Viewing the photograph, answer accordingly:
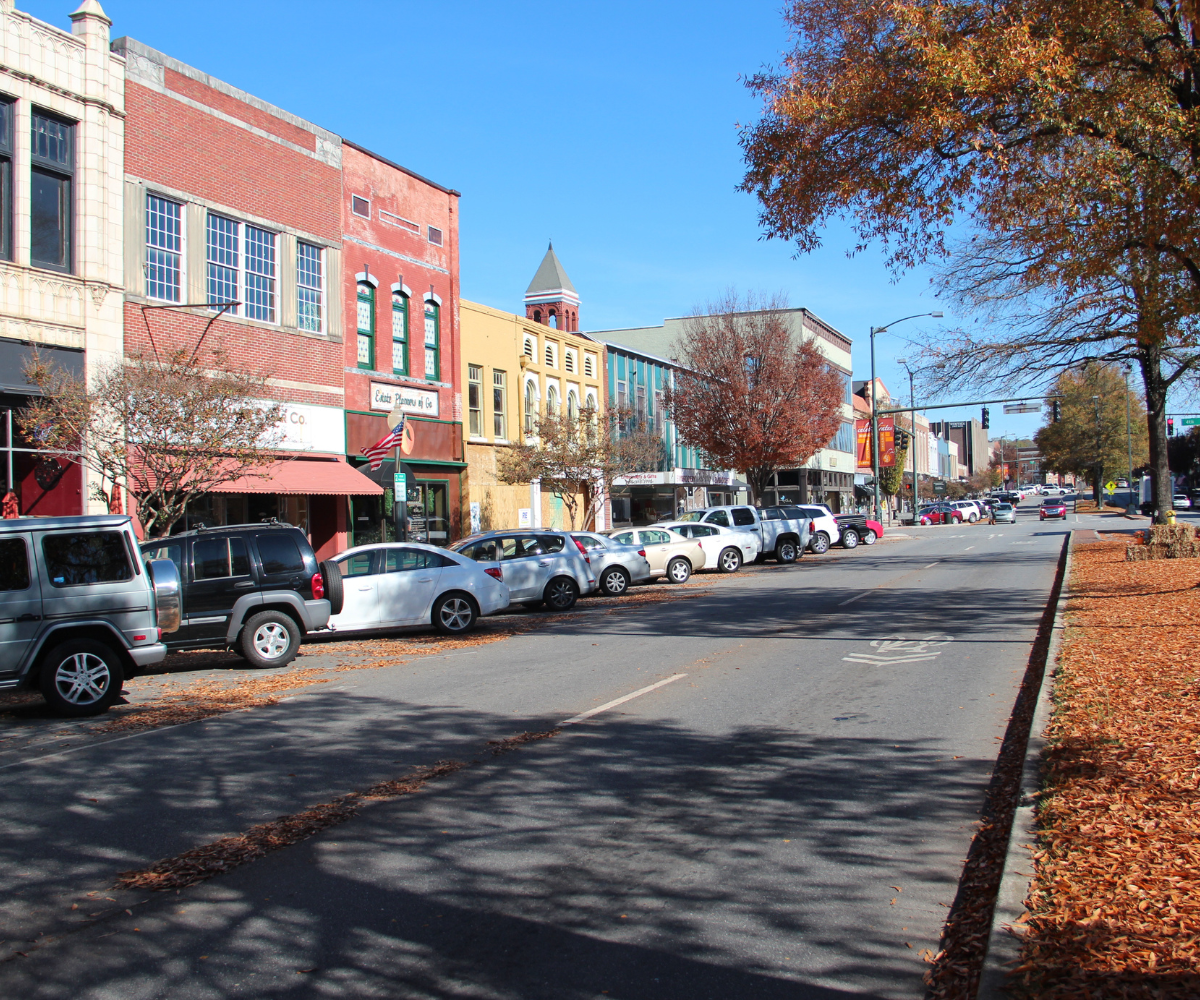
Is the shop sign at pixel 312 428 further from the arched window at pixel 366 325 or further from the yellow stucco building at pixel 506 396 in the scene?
the yellow stucco building at pixel 506 396

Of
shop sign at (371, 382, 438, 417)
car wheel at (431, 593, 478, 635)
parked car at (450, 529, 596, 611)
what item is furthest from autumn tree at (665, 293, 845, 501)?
car wheel at (431, 593, 478, 635)

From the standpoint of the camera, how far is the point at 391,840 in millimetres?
5727

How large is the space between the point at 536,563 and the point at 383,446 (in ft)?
21.7

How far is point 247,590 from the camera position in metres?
13.1

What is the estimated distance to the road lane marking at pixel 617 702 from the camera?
8820mm

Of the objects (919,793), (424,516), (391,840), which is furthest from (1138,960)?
(424,516)

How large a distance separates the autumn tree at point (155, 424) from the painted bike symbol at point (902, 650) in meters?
10.1

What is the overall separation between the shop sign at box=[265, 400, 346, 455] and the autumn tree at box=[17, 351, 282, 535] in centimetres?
634

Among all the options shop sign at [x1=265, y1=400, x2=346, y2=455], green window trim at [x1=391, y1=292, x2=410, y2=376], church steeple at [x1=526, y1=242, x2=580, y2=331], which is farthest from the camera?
church steeple at [x1=526, y1=242, x2=580, y2=331]

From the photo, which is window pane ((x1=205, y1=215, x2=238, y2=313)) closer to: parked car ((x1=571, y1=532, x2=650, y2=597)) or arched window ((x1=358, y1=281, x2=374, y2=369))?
arched window ((x1=358, y1=281, x2=374, y2=369))

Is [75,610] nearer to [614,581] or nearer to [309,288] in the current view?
[614,581]

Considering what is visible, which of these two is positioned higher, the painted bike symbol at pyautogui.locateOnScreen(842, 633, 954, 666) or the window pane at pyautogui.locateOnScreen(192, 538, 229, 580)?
the window pane at pyautogui.locateOnScreen(192, 538, 229, 580)

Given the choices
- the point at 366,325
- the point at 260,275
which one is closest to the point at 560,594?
the point at 260,275

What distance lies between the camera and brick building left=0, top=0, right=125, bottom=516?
1762 cm
